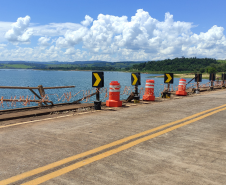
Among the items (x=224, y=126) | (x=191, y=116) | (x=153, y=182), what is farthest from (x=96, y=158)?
(x=191, y=116)

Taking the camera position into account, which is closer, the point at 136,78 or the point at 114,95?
the point at 114,95

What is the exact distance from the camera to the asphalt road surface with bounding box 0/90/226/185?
378cm

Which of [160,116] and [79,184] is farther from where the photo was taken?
[160,116]

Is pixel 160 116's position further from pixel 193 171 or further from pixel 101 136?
pixel 193 171

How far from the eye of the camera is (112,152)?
16.0ft

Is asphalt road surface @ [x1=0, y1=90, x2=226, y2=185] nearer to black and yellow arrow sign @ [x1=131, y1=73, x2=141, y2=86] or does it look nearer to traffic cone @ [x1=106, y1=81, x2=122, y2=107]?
traffic cone @ [x1=106, y1=81, x2=122, y2=107]

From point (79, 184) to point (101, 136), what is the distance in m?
2.59

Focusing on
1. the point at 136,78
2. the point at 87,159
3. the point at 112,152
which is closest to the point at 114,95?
the point at 136,78

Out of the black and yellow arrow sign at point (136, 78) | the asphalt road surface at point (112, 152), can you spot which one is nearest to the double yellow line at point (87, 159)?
the asphalt road surface at point (112, 152)

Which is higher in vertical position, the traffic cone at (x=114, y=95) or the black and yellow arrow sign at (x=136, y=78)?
the black and yellow arrow sign at (x=136, y=78)

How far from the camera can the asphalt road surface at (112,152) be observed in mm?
3783

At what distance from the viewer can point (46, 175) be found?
3816 mm

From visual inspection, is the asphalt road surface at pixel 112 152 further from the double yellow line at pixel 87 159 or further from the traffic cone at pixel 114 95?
the traffic cone at pixel 114 95

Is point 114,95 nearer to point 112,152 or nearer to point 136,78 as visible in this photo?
point 136,78
